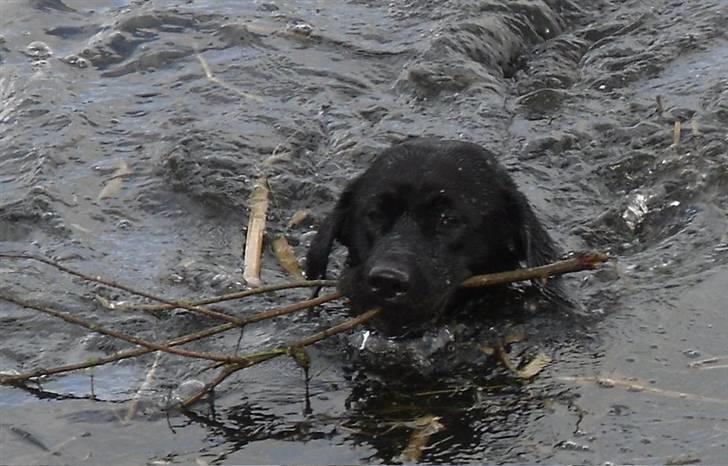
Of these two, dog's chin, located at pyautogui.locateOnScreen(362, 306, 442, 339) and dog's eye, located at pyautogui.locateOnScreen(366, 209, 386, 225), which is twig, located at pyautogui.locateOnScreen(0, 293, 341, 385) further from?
dog's eye, located at pyautogui.locateOnScreen(366, 209, 386, 225)

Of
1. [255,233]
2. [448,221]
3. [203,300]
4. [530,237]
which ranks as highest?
[448,221]

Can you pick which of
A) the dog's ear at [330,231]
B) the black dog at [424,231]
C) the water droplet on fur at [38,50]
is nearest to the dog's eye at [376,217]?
the black dog at [424,231]

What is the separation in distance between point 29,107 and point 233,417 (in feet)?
12.7

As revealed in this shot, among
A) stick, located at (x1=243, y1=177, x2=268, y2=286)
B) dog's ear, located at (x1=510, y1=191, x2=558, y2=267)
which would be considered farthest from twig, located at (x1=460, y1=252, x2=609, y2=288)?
stick, located at (x1=243, y1=177, x2=268, y2=286)

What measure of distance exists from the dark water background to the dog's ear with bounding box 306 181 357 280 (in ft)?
1.00

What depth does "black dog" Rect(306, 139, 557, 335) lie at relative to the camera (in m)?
5.43

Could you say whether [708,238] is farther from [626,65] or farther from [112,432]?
[112,432]

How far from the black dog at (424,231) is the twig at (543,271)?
68 millimetres

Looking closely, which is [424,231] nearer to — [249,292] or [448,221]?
[448,221]

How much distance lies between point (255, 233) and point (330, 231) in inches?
30.7

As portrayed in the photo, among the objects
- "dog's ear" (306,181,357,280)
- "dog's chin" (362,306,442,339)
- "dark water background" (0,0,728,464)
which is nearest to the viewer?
"dark water background" (0,0,728,464)

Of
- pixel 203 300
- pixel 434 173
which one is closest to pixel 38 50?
pixel 203 300

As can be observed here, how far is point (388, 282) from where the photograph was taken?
5336 millimetres

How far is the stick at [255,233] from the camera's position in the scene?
6551 mm
